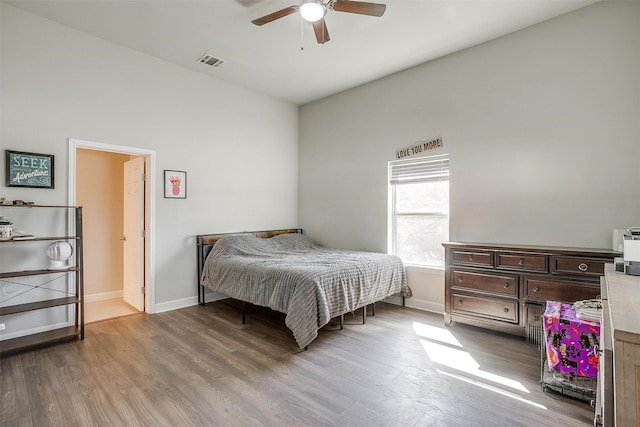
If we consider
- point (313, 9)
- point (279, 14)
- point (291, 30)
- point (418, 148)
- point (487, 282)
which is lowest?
point (487, 282)

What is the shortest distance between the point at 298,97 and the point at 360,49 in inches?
73.0

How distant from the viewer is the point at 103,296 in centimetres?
461

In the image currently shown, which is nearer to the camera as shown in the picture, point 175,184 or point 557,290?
point 557,290

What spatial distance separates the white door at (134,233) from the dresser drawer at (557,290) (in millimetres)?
4417

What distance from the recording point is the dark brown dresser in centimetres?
274

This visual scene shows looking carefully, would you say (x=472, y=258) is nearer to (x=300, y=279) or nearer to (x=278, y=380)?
(x=300, y=279)

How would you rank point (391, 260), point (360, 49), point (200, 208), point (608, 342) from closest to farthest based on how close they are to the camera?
point (608, 342) → point (360, 49) → point (391, 260) → point (200, 208)

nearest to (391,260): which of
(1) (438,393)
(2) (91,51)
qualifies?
(1) (438,393)

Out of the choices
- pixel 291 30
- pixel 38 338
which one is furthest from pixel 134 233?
pixel 291 30

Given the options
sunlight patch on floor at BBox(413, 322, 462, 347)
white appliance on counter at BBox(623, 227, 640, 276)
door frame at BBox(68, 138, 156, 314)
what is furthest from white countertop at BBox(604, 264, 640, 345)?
door frame at BBox(68, 138, 156, 314)

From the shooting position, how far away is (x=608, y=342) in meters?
1.36

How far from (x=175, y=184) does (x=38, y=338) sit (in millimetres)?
2096

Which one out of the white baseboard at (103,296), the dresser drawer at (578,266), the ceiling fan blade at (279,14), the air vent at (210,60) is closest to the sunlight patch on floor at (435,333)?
the dresser drawer at (578,266)

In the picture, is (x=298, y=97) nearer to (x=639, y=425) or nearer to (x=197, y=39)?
(x=197, y=39)
